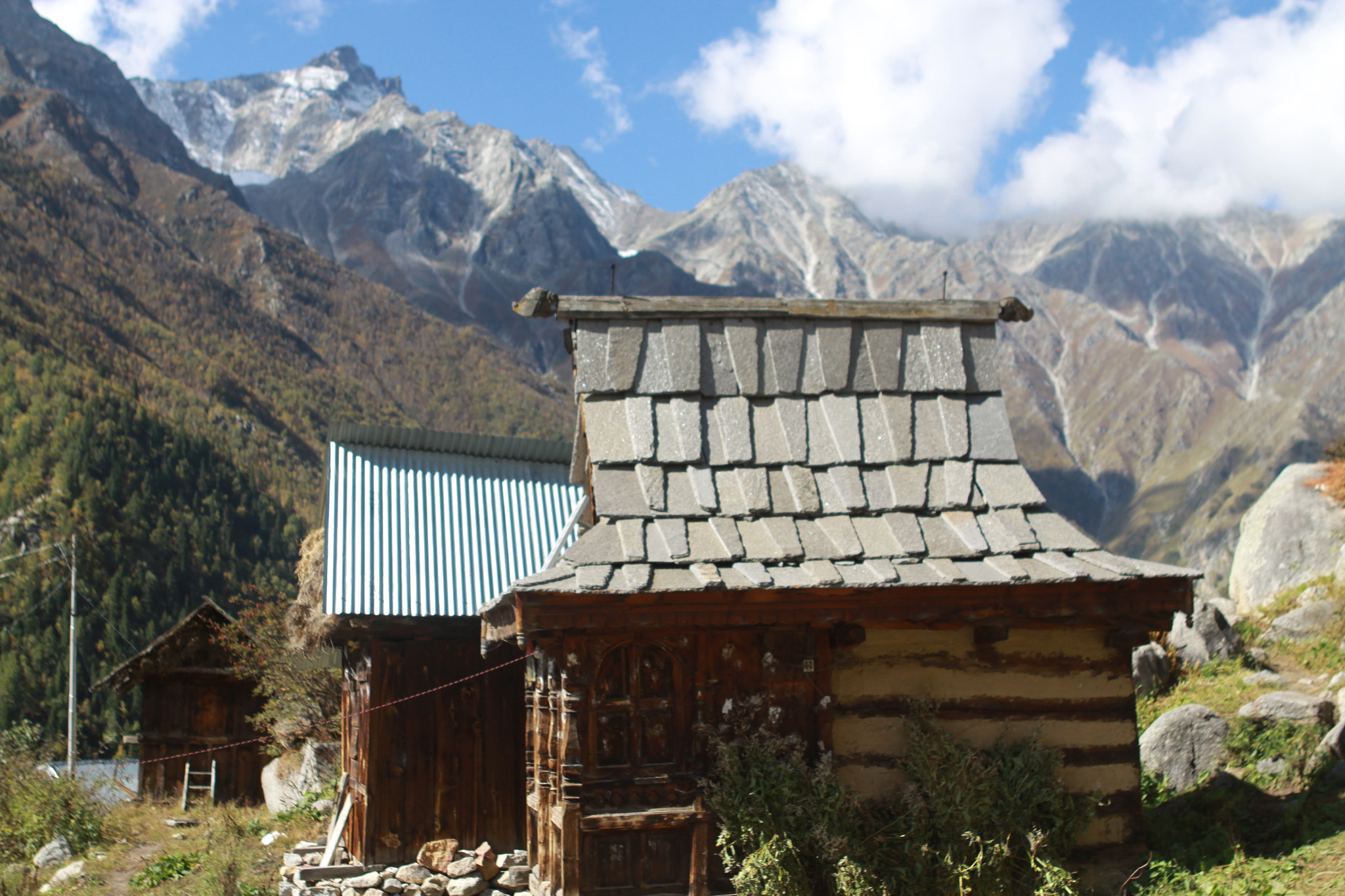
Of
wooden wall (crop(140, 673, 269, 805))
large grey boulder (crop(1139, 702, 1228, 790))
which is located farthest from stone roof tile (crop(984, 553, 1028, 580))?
wooden wall (crop(140, 673, 269, 805))

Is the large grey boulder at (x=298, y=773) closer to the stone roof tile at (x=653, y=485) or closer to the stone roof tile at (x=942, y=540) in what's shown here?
the stone roof tile at (x=653, y=485)

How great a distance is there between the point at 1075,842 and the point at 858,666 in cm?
215

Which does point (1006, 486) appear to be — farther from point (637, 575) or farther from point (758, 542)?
point (637, 575)

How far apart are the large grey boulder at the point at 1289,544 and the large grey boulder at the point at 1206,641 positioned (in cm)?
442

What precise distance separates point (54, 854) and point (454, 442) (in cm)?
778

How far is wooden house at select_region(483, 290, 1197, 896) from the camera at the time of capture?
25.3ft

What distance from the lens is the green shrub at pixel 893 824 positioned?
7.54 metres

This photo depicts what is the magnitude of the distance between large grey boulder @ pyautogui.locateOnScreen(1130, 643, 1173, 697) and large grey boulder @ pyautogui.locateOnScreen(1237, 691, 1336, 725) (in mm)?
3048

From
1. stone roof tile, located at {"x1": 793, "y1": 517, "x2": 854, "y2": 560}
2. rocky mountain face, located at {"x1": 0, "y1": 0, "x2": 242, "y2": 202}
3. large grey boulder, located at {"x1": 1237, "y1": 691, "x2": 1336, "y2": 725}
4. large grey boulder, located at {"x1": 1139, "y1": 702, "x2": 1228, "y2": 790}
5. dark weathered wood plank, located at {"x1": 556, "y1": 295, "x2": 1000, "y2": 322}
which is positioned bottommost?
large grey boulder, located at {"x1": 1139, "y1": 702, "x2": 1228, "y2": 790}

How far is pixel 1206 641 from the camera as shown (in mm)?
15531

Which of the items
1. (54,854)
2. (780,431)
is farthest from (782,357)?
(54,854)

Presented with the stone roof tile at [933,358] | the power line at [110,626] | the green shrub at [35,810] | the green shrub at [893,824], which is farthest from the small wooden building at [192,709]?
the power line at [110,626]

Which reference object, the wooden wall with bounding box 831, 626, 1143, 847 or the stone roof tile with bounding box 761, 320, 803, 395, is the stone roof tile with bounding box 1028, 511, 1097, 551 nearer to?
the wooden wall with bounding box 831, 626, 1143, 847

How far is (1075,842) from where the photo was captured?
27.4 ft
